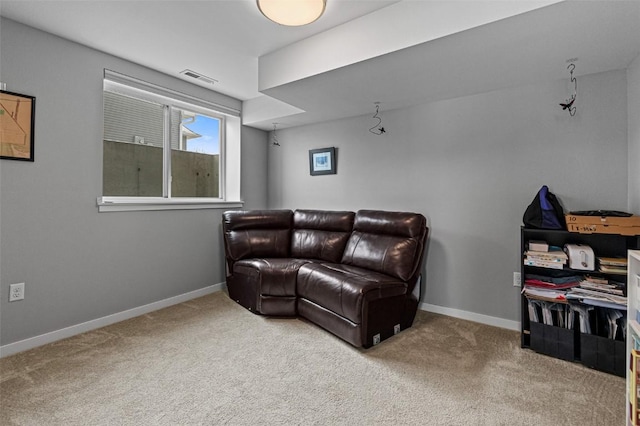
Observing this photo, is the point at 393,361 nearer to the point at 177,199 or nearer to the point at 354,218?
the point at 354,218

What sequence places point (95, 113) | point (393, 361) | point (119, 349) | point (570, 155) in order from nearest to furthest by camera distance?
point (393, 361), point (119, 349), point (570, 155), point (95, 113)

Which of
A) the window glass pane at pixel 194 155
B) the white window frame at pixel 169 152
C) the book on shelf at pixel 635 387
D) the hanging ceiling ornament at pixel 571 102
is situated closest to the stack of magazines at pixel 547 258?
the book on shelf at pixel 635 387

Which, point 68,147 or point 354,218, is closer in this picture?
point 68,147

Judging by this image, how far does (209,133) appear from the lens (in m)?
3.86

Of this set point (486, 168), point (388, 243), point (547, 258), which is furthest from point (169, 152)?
point (547, 258)

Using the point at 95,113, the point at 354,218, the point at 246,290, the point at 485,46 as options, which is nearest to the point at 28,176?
the point at 95,113

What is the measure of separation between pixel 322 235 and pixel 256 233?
767 mm

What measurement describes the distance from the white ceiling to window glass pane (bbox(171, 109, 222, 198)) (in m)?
0.72

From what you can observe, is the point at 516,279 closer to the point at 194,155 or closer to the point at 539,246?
the point at 539,246

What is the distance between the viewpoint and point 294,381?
1.87 m

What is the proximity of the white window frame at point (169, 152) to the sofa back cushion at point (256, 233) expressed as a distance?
1.51 ft

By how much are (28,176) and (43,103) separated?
1.85ft

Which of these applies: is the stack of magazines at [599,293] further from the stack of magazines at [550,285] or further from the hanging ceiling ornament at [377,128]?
the hanging ceiling ornament at [377,128]

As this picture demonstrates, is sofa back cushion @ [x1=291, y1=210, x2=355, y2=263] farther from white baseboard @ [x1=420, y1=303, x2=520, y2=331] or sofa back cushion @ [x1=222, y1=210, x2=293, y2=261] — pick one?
white baseboard @ [x1=420, y1=303, x2=520, y2=331]
